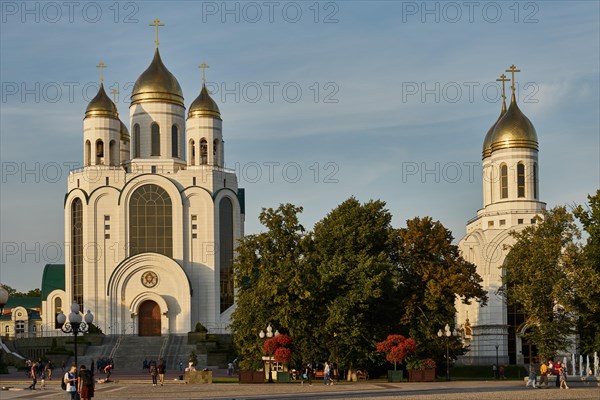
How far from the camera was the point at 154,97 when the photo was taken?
263 ft

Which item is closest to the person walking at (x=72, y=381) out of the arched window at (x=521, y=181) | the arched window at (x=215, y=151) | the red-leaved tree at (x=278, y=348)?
the red-leaved tree at (x=278, y=348)

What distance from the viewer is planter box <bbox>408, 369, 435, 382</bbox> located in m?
51.7

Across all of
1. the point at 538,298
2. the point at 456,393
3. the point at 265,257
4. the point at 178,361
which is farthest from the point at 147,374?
the point at 456,393

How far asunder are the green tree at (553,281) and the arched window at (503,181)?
1718 cm

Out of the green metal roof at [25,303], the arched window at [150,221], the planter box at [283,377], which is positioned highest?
the arched window at [150,221]

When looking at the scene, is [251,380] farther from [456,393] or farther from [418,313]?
[456,393]

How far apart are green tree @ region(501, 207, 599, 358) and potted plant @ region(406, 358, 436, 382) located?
20.2 feet

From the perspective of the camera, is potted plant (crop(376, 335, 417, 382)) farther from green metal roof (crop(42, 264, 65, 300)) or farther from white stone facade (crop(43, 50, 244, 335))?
green metal roof (crop(42, 264, 65, 300))

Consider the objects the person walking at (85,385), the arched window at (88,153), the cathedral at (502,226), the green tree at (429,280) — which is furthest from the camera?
the arched window at (88,153)

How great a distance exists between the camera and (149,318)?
77312 millimetres

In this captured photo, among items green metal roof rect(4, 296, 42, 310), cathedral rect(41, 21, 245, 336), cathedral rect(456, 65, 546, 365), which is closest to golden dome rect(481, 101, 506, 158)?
cathedral rect(456, 65, 546, 365)

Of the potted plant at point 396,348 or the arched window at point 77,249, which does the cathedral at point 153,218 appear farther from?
the potted plant at point 396,348

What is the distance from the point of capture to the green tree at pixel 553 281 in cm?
5453

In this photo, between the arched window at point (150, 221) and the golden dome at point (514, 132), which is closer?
the golden dome at point (514, 132)
